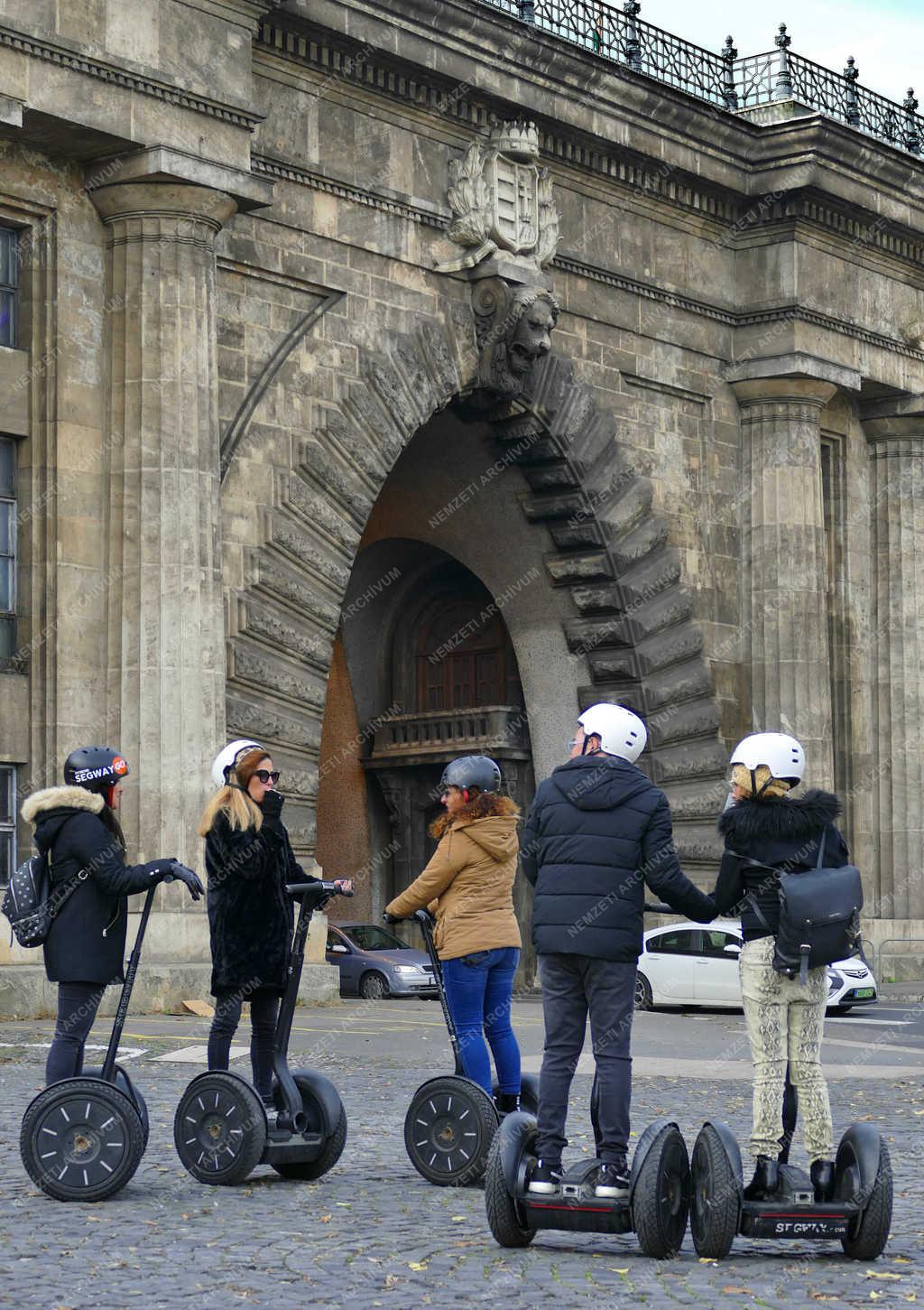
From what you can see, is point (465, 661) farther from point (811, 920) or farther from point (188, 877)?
point (811, 920)

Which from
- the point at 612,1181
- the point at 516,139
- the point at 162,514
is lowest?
the point at 612,1181

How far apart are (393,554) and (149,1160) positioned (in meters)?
23.1

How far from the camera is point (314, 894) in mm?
10445

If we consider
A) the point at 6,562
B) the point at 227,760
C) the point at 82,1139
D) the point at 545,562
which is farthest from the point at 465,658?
the point at 82,1139

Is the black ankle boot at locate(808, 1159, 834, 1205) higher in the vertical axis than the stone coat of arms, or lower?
lower

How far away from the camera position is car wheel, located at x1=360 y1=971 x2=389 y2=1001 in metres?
31.9

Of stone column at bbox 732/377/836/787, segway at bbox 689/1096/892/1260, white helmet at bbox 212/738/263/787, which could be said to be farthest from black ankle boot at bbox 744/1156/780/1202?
stone column at bbox 732/377/836/787

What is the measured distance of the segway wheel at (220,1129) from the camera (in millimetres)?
10203

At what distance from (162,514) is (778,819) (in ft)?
47.8

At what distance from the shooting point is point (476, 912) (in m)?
10.8

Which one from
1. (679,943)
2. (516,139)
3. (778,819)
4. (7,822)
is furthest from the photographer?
(679,943)

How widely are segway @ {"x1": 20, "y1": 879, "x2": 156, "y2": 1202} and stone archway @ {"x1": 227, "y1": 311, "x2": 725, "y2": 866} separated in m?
14.4

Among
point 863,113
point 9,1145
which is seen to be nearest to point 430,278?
point 863,113

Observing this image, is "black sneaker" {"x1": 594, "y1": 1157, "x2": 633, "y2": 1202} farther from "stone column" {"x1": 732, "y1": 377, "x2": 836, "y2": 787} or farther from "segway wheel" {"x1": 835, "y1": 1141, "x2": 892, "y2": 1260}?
"stone column" {"x1": 732, "y1": 377, "x2": 836, "y2": 787}
